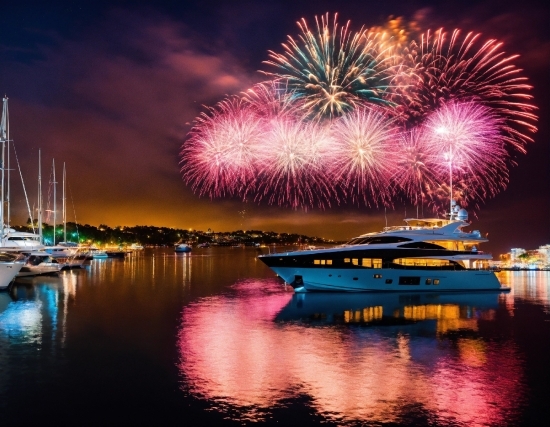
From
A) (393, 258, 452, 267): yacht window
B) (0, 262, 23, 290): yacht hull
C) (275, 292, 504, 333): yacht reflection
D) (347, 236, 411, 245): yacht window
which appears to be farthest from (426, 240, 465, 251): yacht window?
(0, 262, 23, 290): yacht hull

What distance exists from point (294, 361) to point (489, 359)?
29.0ft

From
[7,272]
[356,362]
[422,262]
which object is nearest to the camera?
[356,362]

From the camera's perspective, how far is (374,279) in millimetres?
49594

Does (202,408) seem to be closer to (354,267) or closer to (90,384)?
(90,384)

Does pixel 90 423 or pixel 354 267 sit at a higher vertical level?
pixel 354 267

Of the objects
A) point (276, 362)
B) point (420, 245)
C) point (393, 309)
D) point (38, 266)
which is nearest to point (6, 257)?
point (38, 266)

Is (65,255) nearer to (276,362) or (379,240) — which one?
(379,240)

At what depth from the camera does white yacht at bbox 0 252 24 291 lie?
51.0 m

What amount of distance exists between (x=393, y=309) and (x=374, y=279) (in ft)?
27.2

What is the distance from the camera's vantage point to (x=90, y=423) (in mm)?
17328

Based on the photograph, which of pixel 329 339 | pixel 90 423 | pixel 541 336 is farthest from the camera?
pixel 541 336

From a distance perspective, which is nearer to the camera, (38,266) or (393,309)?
(393,309)

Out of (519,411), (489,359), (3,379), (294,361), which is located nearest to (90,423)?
(3,379)

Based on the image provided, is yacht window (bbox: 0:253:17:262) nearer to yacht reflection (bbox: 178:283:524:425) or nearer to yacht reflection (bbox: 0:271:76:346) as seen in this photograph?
yacht reflection (bbox: 0:271:76:346)
